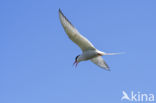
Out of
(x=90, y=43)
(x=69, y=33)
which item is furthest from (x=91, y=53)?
(x=69, y=33)

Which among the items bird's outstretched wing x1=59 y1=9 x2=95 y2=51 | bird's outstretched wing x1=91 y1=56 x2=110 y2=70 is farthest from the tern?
bird's outstretched wing x1=91 y1=56 x2=110 y2=70

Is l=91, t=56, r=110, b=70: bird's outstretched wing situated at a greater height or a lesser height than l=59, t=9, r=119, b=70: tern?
greater

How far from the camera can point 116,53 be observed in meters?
13.3

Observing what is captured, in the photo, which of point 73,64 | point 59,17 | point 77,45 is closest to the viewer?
point 59,17

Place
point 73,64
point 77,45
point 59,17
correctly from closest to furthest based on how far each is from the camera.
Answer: point 59,17
point 77,45
point 73,64

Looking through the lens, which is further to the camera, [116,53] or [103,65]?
[103,65]

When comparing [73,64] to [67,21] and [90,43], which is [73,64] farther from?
[67,21]

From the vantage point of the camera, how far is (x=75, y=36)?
43.4 ft

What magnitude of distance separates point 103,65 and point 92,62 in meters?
0.48

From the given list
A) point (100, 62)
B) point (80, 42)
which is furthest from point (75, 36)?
point (100, 62)

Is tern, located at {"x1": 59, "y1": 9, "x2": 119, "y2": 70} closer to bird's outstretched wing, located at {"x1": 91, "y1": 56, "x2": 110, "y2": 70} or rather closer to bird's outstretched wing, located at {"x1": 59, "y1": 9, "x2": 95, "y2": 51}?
bird's outstretched wing, located at {"x1": 59, "y1": 9, "x2": 95, "y2": 51}

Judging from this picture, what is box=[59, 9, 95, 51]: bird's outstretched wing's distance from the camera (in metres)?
12.9

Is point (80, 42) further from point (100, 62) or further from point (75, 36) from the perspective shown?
point (100, 62)

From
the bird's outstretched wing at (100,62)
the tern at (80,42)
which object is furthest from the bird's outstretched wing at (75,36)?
the bird's outstretched wing at (100,62)
